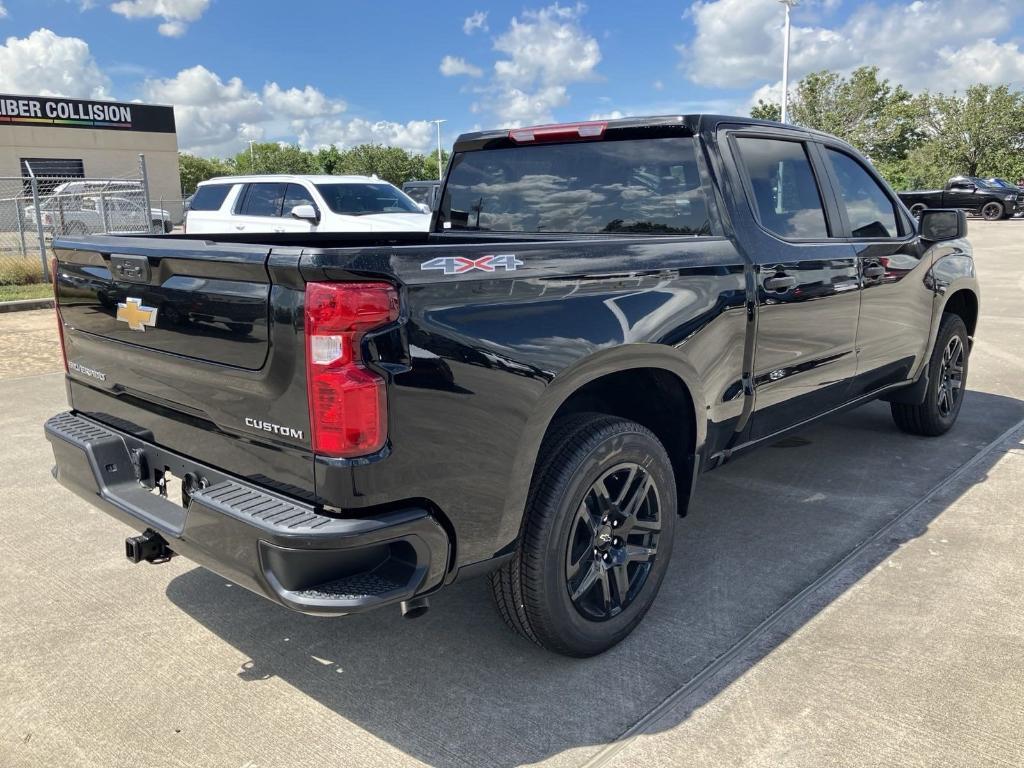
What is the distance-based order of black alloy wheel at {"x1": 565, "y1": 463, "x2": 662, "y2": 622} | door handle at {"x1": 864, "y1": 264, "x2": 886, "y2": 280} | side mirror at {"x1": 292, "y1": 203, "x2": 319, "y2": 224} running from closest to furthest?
black alloy wheel at {"x1": 565, "y1": 463, "x2": 662, "y2": 622}, door handle at {"x1": 864, "y1": 264, "x2": 886, "y2": 280}, side mirror at {"x1": 292, "y1": 203, "x2": 319, "y2": 224}

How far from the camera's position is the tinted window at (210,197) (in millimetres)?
13000

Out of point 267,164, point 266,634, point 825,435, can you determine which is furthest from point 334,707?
point 267,164

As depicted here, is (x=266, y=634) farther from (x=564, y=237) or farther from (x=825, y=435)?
(x=825, y=435)

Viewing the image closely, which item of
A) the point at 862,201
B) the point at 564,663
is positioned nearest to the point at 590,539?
the point at 564,663

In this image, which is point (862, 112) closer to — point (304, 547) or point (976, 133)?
point (976, 133)

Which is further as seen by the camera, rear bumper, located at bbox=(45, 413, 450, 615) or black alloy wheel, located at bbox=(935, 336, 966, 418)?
black alloy wheel, located at bbox=(935, 336, 966, 418)

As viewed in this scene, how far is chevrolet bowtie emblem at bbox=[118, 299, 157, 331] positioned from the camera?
8.82ft

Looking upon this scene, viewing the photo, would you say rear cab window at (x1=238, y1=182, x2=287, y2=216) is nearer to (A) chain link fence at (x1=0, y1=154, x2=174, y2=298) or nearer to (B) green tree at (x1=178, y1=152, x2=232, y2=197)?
(A) chain link fence at (x1=0, y1=154, x2=174, y2=298)

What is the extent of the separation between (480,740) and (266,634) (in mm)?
1067

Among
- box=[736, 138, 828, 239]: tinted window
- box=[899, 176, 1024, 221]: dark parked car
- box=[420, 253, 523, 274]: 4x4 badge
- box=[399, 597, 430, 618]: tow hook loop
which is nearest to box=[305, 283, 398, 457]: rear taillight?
box=[420, 253, 523, 274]: 4x4 badge

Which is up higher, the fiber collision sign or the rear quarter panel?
the fiber collision sign

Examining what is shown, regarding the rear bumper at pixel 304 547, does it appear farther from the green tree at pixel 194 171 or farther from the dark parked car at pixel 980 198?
the green tree at pixel 194 171

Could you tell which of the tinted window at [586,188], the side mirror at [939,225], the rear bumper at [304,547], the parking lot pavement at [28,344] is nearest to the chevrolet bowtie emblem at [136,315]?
the rear bumper at [304,547]

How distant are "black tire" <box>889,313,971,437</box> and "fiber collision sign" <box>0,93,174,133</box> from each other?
39.7 m
